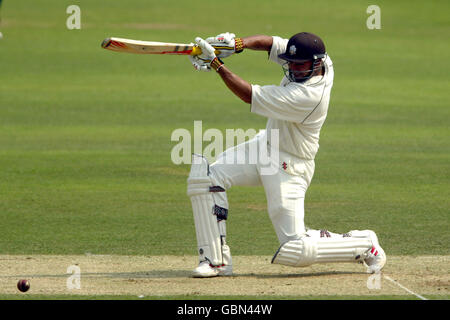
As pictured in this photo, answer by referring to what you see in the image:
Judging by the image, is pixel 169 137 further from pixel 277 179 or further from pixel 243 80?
pixel 243 80

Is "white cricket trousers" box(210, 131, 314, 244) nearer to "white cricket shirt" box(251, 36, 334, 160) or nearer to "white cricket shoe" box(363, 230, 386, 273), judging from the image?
"white cricket shirt" box(251, 36, 334, 160)

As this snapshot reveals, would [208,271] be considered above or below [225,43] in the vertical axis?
below

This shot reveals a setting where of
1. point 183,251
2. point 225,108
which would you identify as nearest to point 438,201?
point 183,251

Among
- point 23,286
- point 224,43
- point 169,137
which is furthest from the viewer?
point 169,137

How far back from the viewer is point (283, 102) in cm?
652

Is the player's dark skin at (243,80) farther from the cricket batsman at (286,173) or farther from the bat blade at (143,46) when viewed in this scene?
the bat blade at (143,46)

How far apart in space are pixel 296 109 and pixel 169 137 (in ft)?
27.6

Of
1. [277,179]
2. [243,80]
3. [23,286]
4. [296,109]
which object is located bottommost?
→ [23,286]

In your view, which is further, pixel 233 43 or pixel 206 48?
pixel 233 43

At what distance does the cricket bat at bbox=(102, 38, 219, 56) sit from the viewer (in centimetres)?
675

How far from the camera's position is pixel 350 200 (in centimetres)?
1030

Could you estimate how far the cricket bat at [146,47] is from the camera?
22.1 ft

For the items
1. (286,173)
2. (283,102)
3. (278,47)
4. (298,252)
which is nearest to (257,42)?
(278,47)

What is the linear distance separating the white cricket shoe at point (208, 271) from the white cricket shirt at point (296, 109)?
1.05 metres
